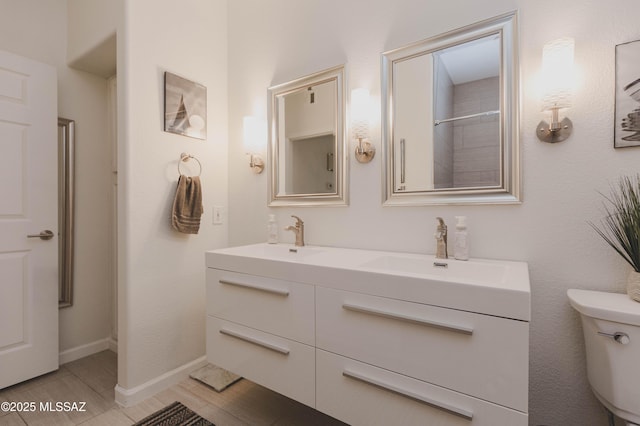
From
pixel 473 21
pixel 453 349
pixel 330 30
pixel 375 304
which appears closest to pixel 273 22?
pixel 330 30

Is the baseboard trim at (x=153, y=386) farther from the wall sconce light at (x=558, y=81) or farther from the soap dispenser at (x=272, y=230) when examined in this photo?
the wall sconce light at (x=558, y=81)

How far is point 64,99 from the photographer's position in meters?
2.11

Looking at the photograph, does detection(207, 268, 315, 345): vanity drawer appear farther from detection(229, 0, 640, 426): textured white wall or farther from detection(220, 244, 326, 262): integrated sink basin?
detection(229, 0, 640, 426): textured white wall

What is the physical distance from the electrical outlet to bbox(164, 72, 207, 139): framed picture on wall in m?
0.49

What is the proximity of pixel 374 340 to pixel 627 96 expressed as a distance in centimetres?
124

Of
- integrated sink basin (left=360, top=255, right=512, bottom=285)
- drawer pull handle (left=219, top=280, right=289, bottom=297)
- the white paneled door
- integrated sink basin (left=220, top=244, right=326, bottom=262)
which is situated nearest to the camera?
integrated sink basin (left=360, top=255, right=512, bottom=285)

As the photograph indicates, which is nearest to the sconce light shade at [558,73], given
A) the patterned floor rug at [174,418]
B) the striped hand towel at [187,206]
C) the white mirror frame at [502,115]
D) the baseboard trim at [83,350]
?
the white mirror frame at [502,115]

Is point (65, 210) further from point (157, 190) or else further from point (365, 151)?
point (365, 151)

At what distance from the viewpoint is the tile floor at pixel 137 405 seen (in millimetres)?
1488

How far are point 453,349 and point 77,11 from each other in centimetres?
296

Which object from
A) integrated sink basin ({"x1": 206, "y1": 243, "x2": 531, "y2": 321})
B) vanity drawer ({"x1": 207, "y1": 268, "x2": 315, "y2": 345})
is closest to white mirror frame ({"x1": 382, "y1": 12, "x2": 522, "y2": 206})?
integrated sink basin ({"x1": 206, "y1": 243, "x2": 531, "y2": 321})

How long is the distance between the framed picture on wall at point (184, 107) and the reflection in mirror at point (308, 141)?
46 cm

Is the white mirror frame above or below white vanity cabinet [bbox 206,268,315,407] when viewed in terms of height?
above

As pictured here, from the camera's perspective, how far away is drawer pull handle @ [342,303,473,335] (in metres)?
0.88
